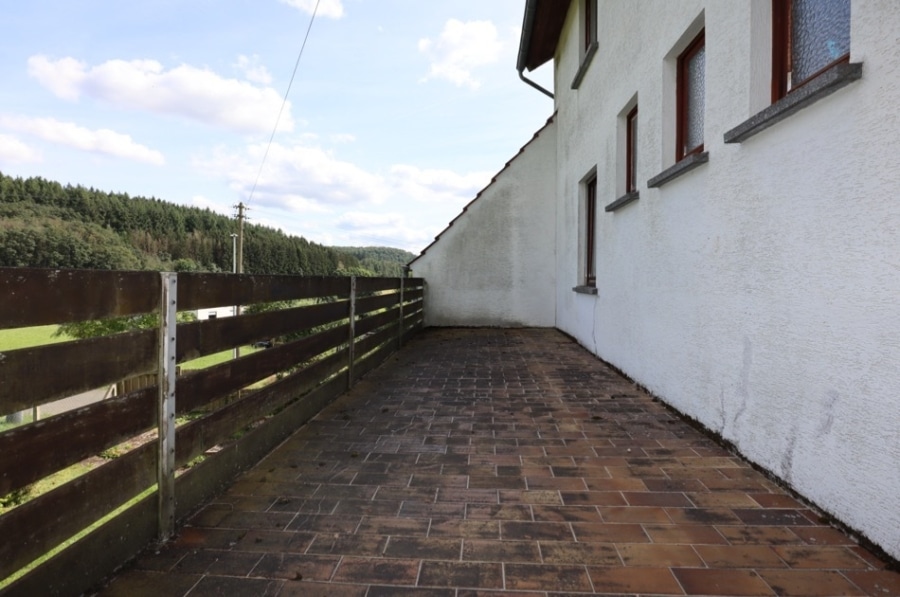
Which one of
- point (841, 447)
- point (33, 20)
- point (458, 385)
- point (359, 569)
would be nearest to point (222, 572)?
point (359, 569)

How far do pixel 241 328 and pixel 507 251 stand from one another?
8730 mm

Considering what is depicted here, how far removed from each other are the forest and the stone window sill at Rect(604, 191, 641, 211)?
12.3 meters

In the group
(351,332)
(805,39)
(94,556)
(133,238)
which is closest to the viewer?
(94,556)

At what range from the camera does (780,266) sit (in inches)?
104

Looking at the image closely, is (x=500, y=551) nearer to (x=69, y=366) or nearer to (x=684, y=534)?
(x=684, y=534)

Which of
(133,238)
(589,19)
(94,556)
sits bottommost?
(94,556)

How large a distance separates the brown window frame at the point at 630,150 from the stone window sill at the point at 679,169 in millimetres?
1453

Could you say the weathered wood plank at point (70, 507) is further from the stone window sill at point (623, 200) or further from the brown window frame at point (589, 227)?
the brown window frame at point (589, 227)

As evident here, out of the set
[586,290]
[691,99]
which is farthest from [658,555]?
[586,290]

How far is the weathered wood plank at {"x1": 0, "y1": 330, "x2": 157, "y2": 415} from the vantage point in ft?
4.77

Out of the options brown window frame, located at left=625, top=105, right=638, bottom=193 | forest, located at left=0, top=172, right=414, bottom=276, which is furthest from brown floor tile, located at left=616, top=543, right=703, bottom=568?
forest, located at left=0, top=172, right=414, bottom=276

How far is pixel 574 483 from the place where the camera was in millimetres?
2746

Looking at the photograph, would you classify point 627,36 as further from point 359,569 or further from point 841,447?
point 359,569

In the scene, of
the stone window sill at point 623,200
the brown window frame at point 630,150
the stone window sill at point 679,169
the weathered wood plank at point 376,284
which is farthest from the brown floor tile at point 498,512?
the brown window frame at point 630,150
